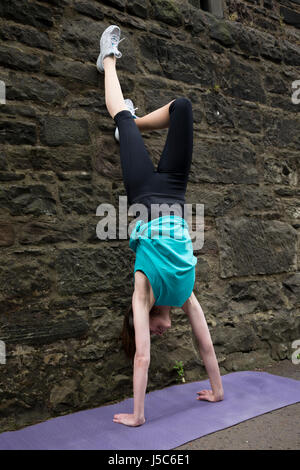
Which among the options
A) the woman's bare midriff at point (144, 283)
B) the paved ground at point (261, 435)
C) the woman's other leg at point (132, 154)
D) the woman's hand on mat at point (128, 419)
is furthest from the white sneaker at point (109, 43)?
the paved ground at point (261, 435)

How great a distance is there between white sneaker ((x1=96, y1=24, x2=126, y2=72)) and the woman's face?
1.62 m

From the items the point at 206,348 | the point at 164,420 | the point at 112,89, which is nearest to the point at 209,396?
the point at 206,348

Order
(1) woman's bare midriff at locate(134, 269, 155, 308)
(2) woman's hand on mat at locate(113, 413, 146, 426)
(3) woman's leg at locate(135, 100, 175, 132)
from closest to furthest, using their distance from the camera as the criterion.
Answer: (2) woman's hand on mat at locate(113, 413, 146, 426) < (1) woman's bare midriff at locate(134, 269, 155, 308) < (3) woman's leg at locate(135, 100, 175, 132)

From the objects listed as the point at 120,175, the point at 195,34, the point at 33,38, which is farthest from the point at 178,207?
the point at 195,34

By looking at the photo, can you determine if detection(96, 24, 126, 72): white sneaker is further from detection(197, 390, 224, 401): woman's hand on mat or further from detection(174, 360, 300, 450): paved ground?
detection(174, 360, 300, 450): paved ground

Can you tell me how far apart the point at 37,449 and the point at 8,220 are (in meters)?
1.21

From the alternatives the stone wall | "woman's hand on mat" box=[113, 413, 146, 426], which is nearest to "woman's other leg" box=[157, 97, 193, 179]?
the stone wall

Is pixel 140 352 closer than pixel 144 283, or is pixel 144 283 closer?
pixel 140 352

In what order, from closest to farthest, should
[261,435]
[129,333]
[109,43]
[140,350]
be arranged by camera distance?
[261,435] → [140,350] → [129,333] → [109,43]

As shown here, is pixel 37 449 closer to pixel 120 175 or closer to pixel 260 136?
Result: pixel 120 175

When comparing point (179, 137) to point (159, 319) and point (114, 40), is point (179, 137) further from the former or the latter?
point (159, 319)

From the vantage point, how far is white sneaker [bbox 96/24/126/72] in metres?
2.74

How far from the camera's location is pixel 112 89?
2.65 metres

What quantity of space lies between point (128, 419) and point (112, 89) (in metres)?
1.93
